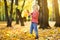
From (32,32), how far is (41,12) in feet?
4.69

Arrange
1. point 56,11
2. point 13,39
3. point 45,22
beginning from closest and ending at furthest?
point 13,39
point 45,22
point 56,11

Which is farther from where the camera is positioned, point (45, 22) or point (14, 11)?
point (14, 11)

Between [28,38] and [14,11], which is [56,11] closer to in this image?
[14,11]

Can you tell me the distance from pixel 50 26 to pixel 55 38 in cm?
128

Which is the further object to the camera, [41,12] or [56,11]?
[56,11]

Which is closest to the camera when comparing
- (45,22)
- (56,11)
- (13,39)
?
(13,39)

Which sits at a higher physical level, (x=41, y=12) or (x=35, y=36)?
(x=41, y=12)

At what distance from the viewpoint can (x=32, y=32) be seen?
4.29 meters

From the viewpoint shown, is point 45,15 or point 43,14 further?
point 43,14

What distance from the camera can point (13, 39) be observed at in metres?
4.11

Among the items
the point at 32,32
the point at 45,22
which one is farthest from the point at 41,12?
the point at 32,32

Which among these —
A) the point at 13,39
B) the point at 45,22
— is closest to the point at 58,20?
the point at 45,22

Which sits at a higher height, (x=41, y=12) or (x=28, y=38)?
(x=41, y=12)

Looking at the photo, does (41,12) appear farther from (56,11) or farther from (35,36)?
(35,36)
